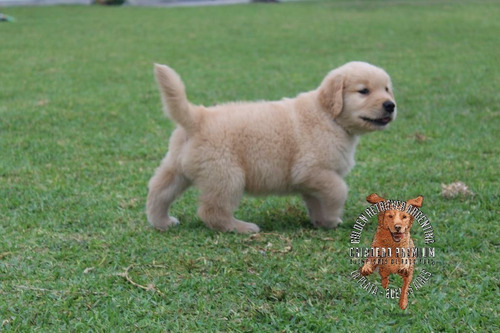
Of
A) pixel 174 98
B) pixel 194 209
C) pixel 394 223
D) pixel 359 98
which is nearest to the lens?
pixel 394 223

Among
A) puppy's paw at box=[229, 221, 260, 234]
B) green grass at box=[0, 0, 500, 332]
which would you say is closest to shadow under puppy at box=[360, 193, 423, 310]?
green grass at box=[0, 0, 500, 332]

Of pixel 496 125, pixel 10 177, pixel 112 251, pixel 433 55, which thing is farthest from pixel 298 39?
pixel 112 251

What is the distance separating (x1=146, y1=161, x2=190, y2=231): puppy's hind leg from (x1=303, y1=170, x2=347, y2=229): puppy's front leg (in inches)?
30.4

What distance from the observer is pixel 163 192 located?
159 inches

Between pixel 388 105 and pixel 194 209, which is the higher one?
pixel 388 105

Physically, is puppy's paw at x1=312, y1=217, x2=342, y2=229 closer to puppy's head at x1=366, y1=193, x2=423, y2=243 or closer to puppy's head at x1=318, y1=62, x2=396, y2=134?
puppy's head at x1=318, y1=62, x2=396, y2=134

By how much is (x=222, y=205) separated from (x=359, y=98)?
3.48ft

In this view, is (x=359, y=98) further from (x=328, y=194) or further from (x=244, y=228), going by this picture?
(x=244, y=228)

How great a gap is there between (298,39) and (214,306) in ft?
38.1

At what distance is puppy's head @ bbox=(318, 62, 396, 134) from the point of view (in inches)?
159

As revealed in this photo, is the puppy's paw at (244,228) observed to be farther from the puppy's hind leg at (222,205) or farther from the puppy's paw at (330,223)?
the puppy's paw at (330,223)

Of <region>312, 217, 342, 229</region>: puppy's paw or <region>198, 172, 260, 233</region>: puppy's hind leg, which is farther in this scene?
<region>312, 217, 342, 229</region>: puppy's paw

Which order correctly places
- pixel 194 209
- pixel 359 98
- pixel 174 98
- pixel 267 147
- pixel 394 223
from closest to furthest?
pixel 394 223
pixel 174 98
pixel 267 147
pixel 359 98
pixel 194 209

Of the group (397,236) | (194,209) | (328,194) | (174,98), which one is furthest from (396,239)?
(194,209)
